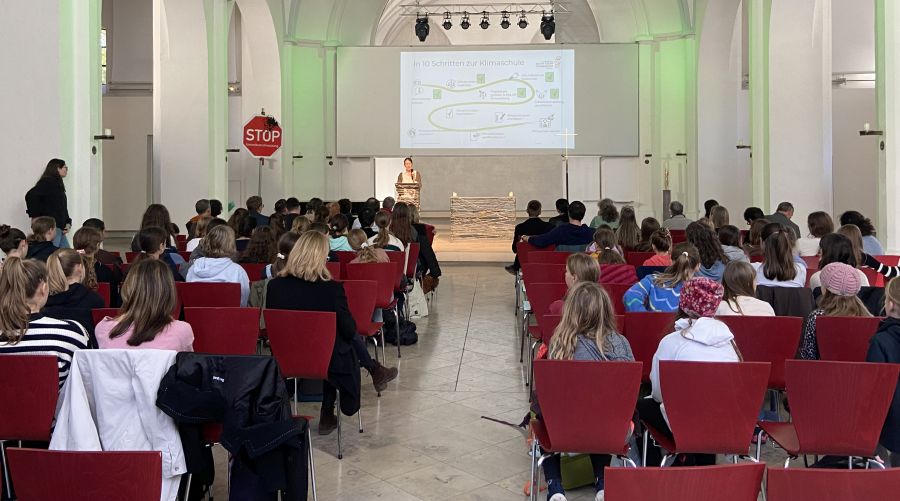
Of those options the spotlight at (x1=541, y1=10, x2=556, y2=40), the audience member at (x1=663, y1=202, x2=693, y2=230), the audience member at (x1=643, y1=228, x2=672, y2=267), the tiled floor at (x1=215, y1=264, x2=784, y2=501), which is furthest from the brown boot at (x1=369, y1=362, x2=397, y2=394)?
the spotlight at (x1=541, y1=10, x2=556, y2=40)

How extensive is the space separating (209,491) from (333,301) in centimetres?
126

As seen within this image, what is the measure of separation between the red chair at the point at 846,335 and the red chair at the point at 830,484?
7.91 ft

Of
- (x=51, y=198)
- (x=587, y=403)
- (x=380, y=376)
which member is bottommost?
(x=380, y=376)

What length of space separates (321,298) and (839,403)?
269 centimetres

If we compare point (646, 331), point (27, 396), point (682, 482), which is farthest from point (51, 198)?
point (682, 482)

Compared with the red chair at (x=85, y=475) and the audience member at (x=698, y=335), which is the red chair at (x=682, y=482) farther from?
the audience member at (x=698, y=335)

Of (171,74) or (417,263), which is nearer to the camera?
(417,263)

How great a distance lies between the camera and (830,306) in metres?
4.61

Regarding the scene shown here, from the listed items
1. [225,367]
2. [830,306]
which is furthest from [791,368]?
[225,367]

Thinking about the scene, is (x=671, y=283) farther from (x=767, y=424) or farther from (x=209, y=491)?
(x=209, y=491)

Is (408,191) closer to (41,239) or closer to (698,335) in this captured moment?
(41,239)

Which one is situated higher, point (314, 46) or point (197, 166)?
point (314, 46)

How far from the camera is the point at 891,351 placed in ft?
11.8

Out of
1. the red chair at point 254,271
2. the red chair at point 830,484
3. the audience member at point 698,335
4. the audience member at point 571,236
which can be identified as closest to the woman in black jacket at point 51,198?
the red chair at point 254,271
